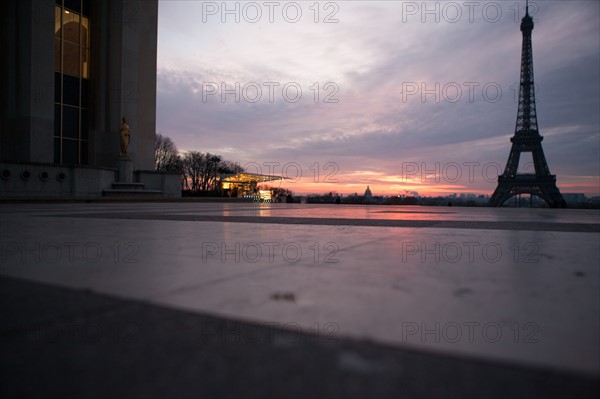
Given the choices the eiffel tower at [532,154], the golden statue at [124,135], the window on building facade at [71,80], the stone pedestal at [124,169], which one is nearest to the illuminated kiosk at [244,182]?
the window on building facade at [71,80]

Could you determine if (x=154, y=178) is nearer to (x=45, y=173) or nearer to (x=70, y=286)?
(x=45, y=173)

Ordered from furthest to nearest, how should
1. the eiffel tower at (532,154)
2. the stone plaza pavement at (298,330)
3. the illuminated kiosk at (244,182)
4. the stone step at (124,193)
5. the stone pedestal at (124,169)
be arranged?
1. the illuminated kiosk at (244,182)
2. the eiffel tower at (532,154)
3. the stone pedestal at (124,169)
4. the stone step at (124,193)
5. the stone plaza pavement at (298,330)

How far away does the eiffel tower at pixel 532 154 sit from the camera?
143 feet

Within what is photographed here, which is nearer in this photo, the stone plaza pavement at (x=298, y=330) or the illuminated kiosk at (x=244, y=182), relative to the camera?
the stone plaza pavement at (x=298, y=330)

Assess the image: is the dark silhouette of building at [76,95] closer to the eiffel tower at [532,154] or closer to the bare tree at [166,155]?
the bare tree at [166,155]

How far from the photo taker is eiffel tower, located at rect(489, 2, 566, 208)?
1720 inches

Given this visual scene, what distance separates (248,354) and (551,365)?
719mm

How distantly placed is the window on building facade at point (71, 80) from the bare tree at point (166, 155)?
29.1 m

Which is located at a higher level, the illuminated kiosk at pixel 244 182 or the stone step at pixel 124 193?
the illuminated kiosk at pixel 244 182

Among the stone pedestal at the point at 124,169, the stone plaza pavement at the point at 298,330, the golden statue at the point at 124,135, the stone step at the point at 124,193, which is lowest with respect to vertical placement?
the stone plaza pavement at the point at 298,330

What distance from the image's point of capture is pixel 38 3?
73.3ft

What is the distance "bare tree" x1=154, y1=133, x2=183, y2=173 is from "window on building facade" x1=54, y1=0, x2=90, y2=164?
29.1 metres

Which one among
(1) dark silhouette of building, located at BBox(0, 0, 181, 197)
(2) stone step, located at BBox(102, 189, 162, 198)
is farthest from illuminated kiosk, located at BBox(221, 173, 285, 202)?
(2) stone step, located at BBox(102, 189, 162, 198)

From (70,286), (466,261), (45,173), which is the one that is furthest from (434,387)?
(45,173)
